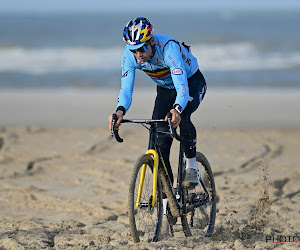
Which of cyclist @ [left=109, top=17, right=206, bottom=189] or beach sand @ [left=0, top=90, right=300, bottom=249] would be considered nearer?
cyclist @ [left=109, top=17, right=206, bottom=189]

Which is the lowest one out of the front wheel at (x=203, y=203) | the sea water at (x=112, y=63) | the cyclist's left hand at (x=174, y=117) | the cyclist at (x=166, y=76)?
the front wheel at (x=203, y=203)

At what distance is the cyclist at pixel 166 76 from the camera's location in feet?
16.8

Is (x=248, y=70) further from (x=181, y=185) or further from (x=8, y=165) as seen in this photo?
(x=181, y=185)

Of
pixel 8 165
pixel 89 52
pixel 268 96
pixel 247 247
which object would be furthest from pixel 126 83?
pixel 89 52

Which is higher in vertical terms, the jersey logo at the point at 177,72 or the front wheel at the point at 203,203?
the jersey logo at the point at 177,72

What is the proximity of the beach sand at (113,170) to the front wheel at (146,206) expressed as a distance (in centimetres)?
20

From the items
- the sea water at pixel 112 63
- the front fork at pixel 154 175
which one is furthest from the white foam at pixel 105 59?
the front fork at pixel 154 175

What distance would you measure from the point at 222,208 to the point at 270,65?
14.8m

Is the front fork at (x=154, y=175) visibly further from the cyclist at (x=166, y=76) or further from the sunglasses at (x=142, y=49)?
the sunglasses at (x=142, y=49)

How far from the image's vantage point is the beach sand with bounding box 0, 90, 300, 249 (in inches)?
239

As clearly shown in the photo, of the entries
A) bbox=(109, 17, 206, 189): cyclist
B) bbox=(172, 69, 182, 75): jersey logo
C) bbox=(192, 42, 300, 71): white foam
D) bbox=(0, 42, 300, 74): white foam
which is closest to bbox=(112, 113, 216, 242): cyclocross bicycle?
bbox=(109, 17, 206, 189): cyclist

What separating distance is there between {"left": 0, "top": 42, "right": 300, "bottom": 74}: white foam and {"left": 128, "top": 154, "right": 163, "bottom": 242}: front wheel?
1478 centimetres

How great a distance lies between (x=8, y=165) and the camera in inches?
360

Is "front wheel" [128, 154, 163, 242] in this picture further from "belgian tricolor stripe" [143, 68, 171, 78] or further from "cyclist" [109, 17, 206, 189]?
"belgian tricolor stripe" [143, 68, 171, 78]
